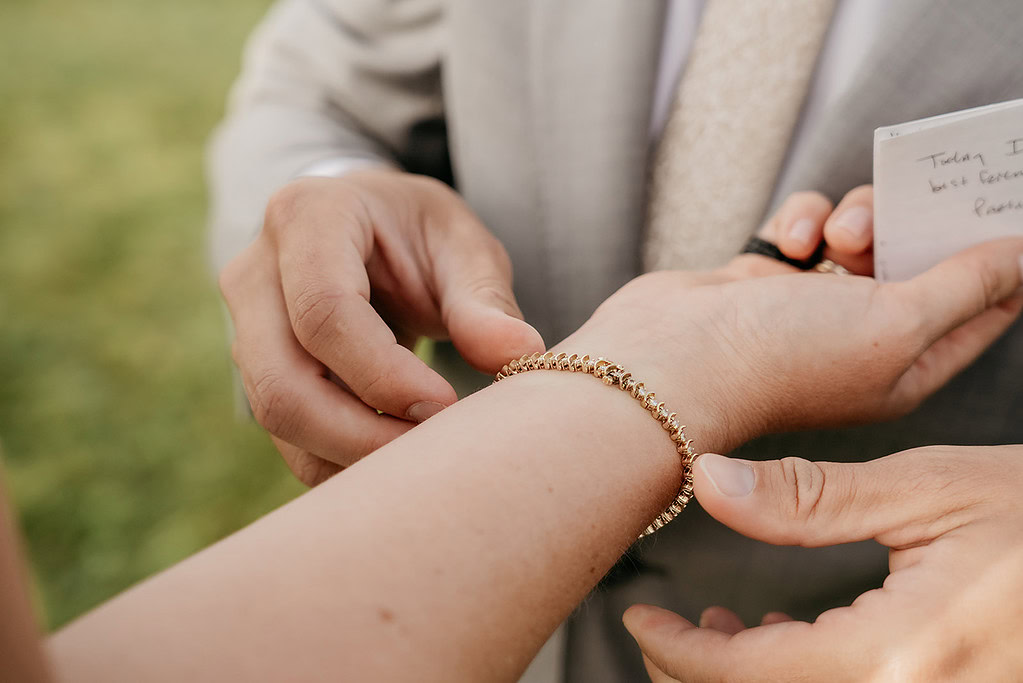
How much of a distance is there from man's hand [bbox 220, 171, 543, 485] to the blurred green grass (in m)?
1.26

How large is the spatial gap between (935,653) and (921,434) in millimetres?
384

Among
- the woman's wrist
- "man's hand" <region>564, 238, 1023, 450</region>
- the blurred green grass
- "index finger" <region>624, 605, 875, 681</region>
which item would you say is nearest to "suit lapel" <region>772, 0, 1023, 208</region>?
"man's hand" <region>564, 238, 1023, 450</region>

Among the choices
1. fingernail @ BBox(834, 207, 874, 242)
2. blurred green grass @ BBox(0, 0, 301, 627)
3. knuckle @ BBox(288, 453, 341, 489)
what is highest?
fingernail @ BBox(834, 207, 874, 242)

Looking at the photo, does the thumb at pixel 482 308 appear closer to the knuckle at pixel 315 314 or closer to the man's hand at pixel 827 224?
the knuckle at pixel 315 314

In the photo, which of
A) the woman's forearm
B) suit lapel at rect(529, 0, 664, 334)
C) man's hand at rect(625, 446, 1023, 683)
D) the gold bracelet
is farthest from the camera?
suit lapel at rect(529, 0, 664, 334)

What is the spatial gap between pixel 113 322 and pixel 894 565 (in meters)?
2.48

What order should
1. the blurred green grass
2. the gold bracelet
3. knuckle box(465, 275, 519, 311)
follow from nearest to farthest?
the gold bracelet, knuckle box(465, 275, 519, 311), the blurred green grass

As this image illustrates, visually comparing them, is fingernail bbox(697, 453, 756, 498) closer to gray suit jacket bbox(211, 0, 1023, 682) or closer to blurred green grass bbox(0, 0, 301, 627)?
gray suit jacket bbox(211, 0, 1023, 682)

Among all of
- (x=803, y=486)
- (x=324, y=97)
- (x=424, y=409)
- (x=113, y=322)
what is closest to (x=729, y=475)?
(x=803, y=486)

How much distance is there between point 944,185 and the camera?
0.73 metres

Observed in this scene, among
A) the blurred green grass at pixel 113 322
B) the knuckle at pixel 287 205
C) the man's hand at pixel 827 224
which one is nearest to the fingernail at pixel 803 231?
the man's hand at pixel 827 224

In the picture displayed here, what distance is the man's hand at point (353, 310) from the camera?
67 cm

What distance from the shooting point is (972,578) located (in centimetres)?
54

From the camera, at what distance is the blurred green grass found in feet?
6.02
